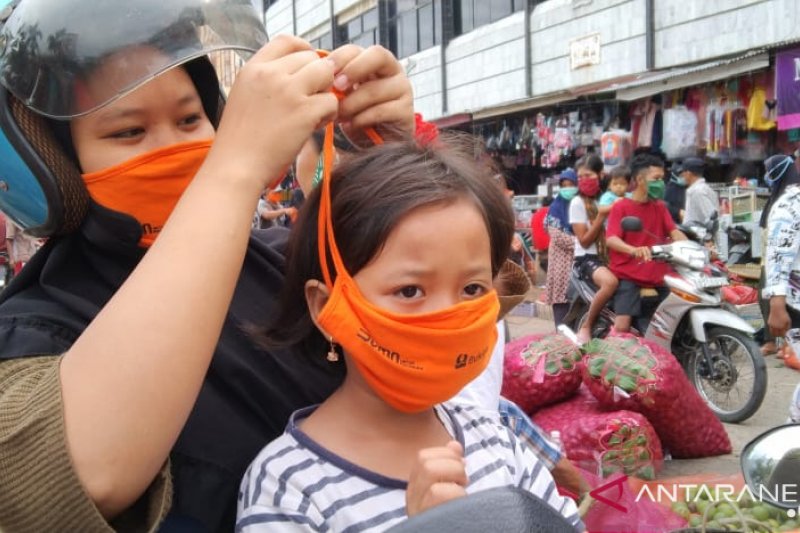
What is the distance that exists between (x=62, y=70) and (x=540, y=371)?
2921 mm

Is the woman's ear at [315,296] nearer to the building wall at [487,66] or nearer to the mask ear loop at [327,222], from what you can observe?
the mask ear loop at [327,222]

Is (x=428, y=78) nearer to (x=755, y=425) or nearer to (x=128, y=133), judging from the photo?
(x=755, y=425)

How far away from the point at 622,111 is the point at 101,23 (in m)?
12.4

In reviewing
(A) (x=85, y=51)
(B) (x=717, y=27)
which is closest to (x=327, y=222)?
(A) (x=85, y=51)

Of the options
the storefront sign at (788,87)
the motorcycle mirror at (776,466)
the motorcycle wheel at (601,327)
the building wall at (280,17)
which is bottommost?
the motorcycle wheel at (601,327)

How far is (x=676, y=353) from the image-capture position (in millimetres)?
6062

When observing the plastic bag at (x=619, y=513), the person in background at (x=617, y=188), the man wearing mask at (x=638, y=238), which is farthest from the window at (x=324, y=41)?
the plastic bag at (x=619, y=513)

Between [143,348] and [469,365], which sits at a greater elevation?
[143,348]

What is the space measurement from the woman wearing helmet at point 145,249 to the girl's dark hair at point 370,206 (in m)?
0.06

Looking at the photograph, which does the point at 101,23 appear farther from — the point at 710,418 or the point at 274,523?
the point at 710,418

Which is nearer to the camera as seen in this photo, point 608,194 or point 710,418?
Result: point 710,418

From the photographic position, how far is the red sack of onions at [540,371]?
148 inches

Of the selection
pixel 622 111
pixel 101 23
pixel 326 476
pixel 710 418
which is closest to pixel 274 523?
pixel 326 476

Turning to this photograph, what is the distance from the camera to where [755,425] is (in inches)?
210
